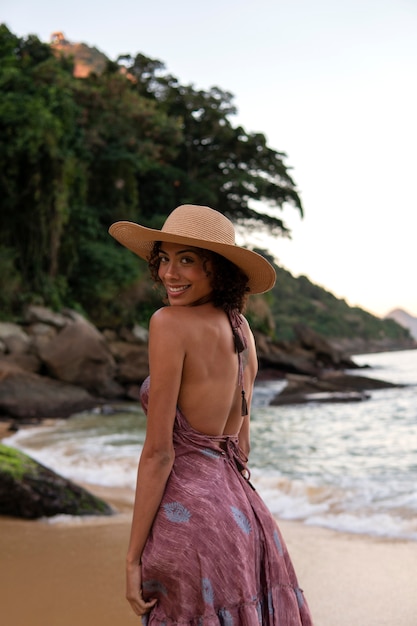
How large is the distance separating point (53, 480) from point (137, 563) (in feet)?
10.6

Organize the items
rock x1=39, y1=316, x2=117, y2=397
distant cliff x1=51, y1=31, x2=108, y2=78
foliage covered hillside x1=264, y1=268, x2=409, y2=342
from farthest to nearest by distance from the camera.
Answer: foliage covered hillside x1=264, y1=268, x2=409, y2=342
distant cliff x1=51, y1=31, x2=108, y2=78
rock x1=39, y1=316, x2=117, y2=397

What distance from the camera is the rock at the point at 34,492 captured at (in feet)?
14.9

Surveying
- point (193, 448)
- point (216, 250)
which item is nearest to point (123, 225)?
point (216, 250)

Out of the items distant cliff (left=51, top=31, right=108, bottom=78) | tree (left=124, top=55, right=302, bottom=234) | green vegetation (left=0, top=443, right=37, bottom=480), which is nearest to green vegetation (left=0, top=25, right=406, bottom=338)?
tree (left=124, top=55, right=302, bottom=234)

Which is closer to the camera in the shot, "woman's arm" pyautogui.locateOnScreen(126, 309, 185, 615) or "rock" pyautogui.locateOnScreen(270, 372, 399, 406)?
"woman's arm" pyautogui.locateOnScreen(126, 309, 185, 615)

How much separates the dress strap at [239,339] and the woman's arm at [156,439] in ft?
0.63

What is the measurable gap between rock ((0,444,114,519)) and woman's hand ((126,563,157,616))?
10.00 feet

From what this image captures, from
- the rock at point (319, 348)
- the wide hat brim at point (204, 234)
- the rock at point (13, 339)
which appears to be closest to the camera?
the wide hat brim at point (204, 234)

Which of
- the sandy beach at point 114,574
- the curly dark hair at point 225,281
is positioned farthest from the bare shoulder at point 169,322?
the sandy beach at point 114,574

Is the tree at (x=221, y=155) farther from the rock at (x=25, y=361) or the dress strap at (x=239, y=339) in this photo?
the dress strap at (x=239, y=339)

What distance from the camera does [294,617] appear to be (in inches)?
69.1

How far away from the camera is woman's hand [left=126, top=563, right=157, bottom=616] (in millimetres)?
1687

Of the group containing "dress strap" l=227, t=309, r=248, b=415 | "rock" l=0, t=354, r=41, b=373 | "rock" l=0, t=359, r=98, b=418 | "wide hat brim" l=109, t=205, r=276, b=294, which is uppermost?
"wide hat brim" l=109, t=205, r=276, b=294

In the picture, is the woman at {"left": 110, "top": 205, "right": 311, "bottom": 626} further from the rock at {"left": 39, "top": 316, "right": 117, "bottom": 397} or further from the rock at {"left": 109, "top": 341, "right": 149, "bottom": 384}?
the rock at {"left": 109, "top": 341, "right": 149, "bottom": 384}
